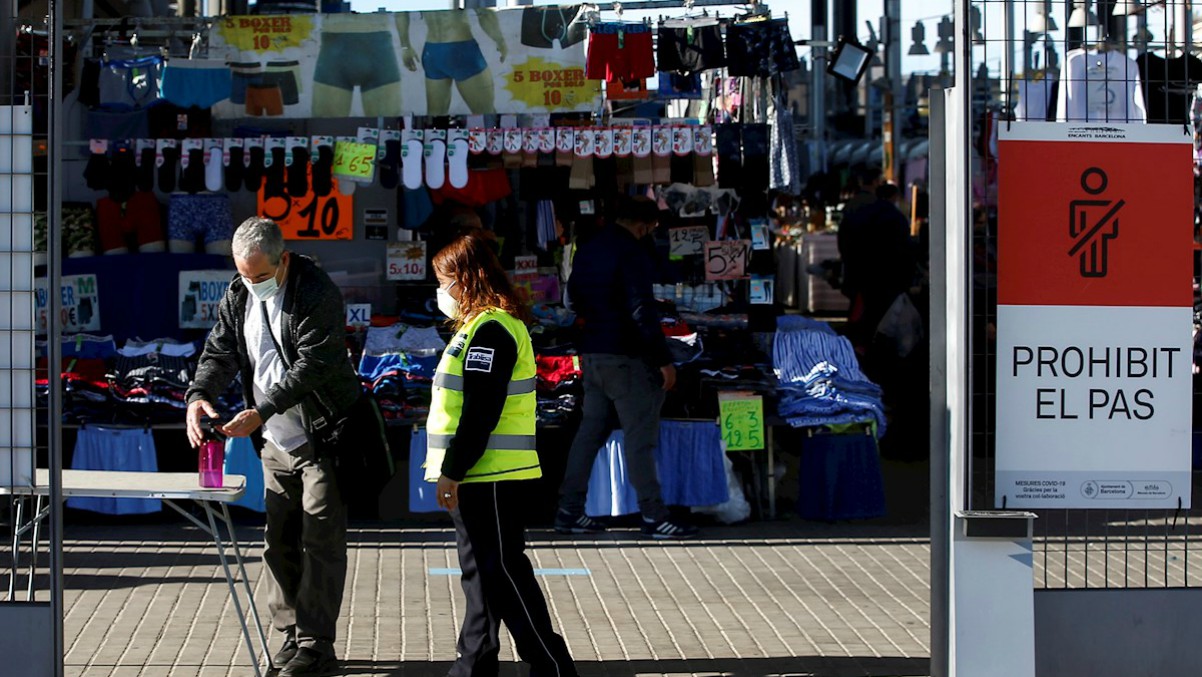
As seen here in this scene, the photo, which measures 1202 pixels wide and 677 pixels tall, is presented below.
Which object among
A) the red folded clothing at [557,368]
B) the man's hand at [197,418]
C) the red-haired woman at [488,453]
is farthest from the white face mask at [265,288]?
the red folded clothing at [557,368]

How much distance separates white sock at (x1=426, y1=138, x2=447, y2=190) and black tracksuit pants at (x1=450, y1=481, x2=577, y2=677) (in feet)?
14.8

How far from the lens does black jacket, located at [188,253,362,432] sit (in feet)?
18.7

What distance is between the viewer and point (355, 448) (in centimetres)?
591

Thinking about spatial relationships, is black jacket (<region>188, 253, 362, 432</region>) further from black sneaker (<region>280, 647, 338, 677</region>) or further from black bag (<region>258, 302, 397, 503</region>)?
black sneaker (<region>280, 647, 338, 677</region>)

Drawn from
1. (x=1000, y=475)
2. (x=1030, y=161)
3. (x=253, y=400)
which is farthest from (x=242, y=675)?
(x=1030, y=161)

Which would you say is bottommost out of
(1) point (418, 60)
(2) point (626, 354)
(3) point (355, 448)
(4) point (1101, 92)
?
(3) point (355, 448)

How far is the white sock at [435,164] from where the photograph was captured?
31.8 ft

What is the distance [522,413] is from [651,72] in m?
4.77

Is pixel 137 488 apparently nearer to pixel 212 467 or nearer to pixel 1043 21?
pixel 212 467

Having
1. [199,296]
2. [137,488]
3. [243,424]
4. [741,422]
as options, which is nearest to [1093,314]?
[243,424]

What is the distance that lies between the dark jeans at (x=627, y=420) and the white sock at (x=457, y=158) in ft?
5.20

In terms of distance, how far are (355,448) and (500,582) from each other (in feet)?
2.84

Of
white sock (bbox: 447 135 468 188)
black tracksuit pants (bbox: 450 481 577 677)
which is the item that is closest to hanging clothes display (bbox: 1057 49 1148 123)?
black tracksuit pants (bbox: 450 481 577 677)

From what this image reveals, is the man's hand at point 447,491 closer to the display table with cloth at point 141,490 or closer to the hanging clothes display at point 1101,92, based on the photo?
the display table with cloth at point 141,490
